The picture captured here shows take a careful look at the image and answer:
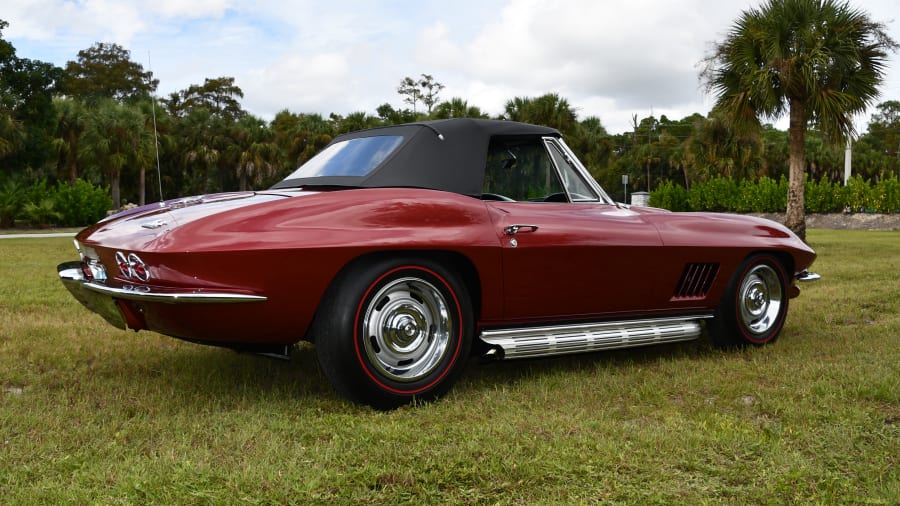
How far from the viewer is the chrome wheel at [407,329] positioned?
3.44 m

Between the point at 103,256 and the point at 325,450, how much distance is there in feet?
4.67

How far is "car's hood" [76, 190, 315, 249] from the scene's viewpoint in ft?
10.6

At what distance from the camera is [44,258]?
1260 cm

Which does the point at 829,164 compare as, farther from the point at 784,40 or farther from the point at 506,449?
the point at 506,449

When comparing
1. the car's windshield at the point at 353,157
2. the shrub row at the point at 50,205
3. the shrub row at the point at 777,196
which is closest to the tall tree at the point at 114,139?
the shrub row at the point at 50,205

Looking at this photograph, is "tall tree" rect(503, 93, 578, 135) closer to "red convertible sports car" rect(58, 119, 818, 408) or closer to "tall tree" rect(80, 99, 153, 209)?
"tall tree" rect(80, 99, 153, 209)

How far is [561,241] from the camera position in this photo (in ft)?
12.8

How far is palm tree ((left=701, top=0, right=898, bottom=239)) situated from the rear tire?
39.3 feet

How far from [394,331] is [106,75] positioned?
59883mm

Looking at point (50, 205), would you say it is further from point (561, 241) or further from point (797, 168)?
point (561, 241)

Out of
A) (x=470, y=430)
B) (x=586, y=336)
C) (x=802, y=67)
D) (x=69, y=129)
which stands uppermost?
(x=69, y=129)

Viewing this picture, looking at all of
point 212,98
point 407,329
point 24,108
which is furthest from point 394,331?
point 212,98

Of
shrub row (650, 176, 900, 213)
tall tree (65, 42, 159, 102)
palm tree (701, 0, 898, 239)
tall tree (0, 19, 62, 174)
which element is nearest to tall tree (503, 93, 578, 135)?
shrub row (650, 176, 900, 213)

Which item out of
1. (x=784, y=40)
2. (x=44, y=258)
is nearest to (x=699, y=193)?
(x=784, y=40)
